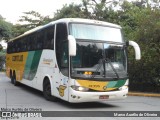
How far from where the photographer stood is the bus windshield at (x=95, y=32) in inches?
479

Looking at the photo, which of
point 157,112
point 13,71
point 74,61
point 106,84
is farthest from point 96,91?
point 13,71

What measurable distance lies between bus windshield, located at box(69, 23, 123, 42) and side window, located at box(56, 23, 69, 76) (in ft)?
1.41

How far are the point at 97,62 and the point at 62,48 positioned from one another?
1514 millimetres

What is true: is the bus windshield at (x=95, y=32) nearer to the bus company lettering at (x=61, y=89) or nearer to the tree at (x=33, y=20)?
the bus company lettering at (x=61, y=89)

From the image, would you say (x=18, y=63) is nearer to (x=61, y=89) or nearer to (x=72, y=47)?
(x=61, y=89)

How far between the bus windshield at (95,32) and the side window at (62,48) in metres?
0.43

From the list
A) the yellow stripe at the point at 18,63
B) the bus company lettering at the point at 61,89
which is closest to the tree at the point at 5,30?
the yellow stripe at the point at 18,63

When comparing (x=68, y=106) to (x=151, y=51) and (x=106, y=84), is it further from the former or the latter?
(x=151, y=51)

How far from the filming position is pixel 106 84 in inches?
Result: 468

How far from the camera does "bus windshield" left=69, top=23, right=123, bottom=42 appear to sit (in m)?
12.2

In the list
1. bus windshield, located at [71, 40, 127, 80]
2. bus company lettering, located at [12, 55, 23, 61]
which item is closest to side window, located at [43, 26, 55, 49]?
bus windshield, located at [71, 40, 127, 80]

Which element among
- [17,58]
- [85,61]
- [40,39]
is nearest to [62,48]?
[85,61]

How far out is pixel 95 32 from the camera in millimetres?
12445

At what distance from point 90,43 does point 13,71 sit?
11.9 m
